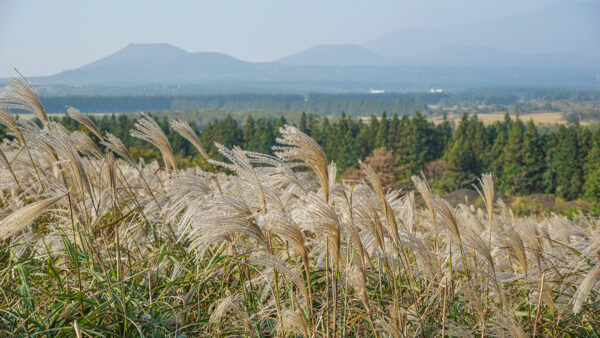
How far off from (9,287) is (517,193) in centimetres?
5304

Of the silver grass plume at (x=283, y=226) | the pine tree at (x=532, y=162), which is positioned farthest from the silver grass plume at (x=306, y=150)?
the pine tree at (x=532, y=162)

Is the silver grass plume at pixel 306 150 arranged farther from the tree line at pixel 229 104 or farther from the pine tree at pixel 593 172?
the tree line at pixel 229 104

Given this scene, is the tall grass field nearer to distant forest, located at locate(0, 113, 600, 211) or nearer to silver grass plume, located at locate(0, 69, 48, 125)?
silver grass plume, located at locate(0, 69, 48, 125)

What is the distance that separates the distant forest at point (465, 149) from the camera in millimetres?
45906

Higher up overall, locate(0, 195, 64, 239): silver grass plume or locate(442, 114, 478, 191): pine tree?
locate(0, 195, 64, 239): silver grass plume

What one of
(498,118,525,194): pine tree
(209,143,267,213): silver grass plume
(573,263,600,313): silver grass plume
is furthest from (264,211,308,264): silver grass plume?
(498,118,525,194): pine tree

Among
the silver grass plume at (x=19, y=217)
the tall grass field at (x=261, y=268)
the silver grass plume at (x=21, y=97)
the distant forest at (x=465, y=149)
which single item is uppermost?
the silver grass plume at (x=21, y=97)

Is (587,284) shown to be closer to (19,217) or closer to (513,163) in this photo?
(19,217)

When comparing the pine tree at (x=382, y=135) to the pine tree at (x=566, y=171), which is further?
the pine tree at (x=382, y=135)

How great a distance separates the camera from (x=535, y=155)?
50.2 metres

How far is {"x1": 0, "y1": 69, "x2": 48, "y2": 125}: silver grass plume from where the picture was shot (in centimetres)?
288

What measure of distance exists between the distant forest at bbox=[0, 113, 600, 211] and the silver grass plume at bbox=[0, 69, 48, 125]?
38.3m

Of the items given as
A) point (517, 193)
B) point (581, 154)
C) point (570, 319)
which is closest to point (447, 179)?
point (517, 193)

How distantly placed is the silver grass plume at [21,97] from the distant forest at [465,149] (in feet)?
126
